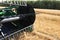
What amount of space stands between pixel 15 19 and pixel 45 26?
22 centimetres

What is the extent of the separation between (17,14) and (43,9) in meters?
0.20

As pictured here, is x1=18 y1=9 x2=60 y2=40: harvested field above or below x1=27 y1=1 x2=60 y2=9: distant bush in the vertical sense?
below

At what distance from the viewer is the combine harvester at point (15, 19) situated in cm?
90

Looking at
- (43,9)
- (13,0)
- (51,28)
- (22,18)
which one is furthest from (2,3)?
(51,28)

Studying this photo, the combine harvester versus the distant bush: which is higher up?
the distant bush

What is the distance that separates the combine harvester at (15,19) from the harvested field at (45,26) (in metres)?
0.04

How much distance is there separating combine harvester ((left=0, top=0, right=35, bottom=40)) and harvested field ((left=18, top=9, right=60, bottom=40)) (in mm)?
44

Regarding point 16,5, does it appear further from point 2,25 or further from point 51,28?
point 51,28

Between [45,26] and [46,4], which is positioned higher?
[46,4]

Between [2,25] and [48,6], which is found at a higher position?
[48,6]

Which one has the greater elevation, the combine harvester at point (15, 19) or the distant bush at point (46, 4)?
the distant bush at point (46, 4)

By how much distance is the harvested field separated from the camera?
90cm

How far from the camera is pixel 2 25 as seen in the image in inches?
35.6

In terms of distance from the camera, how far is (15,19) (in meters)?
0.94
